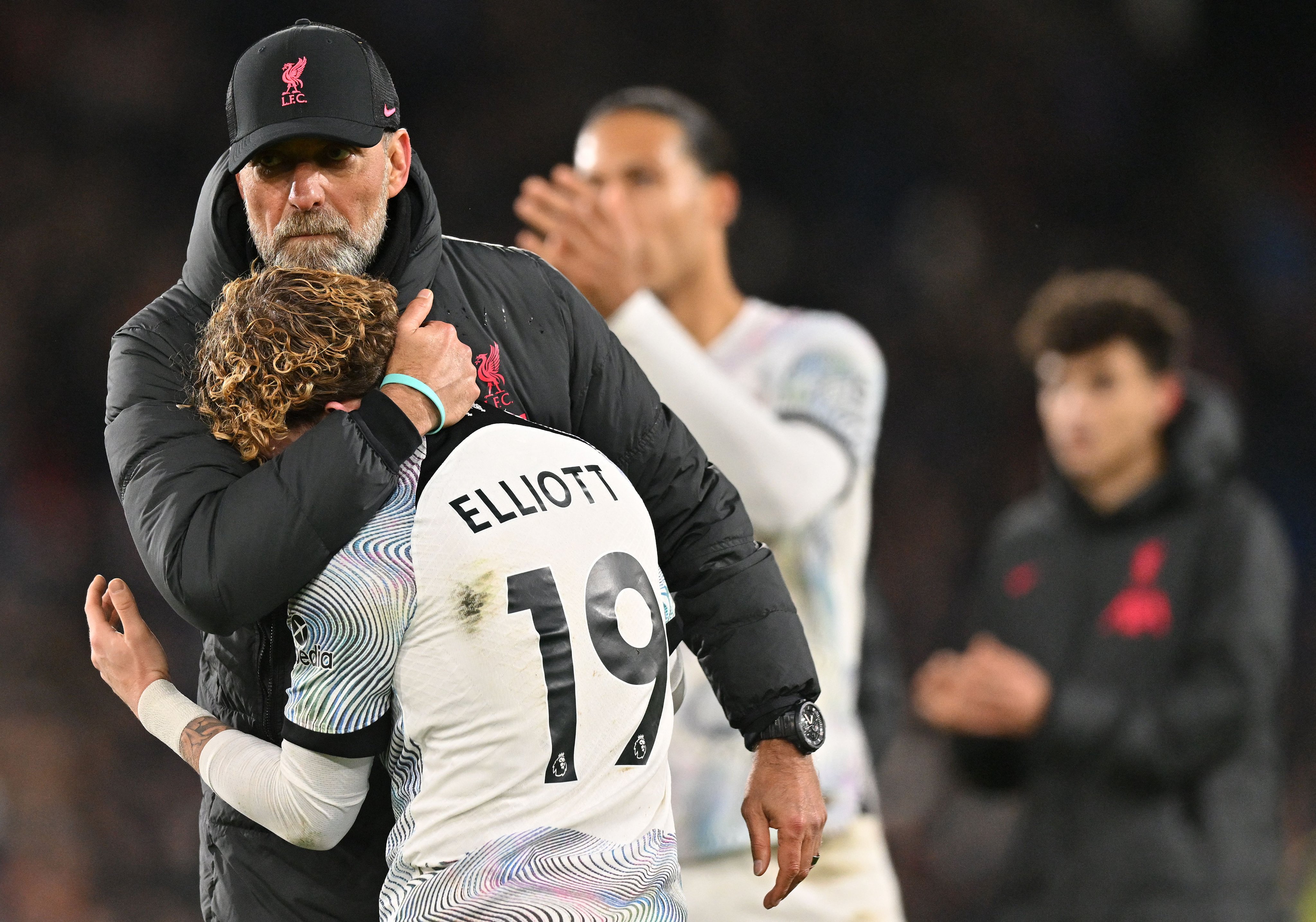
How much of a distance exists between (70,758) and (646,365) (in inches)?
175

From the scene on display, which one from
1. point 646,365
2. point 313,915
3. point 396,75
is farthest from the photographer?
point 396,75

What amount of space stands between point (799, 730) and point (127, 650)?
88 centimetres

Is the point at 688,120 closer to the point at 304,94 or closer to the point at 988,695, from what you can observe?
the point at 988,695

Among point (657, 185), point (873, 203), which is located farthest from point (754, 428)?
point (873, 203)

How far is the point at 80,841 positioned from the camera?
6324 millimetres

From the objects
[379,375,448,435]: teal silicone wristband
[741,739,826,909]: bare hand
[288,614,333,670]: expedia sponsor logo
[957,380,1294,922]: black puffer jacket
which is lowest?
[957,380,1294,922]: black puffer jacket

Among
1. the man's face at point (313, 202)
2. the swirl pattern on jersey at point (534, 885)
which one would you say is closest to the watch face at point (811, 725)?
the swirl pattern on jersey at point (534, 885)

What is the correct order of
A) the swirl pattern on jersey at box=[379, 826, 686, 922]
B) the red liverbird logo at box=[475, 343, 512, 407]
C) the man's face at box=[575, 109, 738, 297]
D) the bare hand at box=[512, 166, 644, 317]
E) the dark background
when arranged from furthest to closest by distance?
the dark background < the man's face at box=[575, 109, 738, 297] < the bare hand at box=[512, 166, 644, 317] < the red liverbird logo at box=[475, 343, 512, 407] < the swirl pattern on jersey at box=[379, 826, 686, 922]

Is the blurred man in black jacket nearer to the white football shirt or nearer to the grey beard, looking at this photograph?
the white football shirt

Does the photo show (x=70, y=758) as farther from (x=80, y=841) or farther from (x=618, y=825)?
(x=618, y=825)

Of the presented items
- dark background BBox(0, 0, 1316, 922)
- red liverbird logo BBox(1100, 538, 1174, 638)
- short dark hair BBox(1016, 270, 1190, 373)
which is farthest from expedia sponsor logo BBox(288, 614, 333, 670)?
dark background BBox(0, 0, 1316, 922)

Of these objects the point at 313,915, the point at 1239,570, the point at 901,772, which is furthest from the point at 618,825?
the point at 901,772

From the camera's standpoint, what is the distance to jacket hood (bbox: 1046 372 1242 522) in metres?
4.71

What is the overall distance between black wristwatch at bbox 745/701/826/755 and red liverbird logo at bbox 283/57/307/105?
3.32 feet
